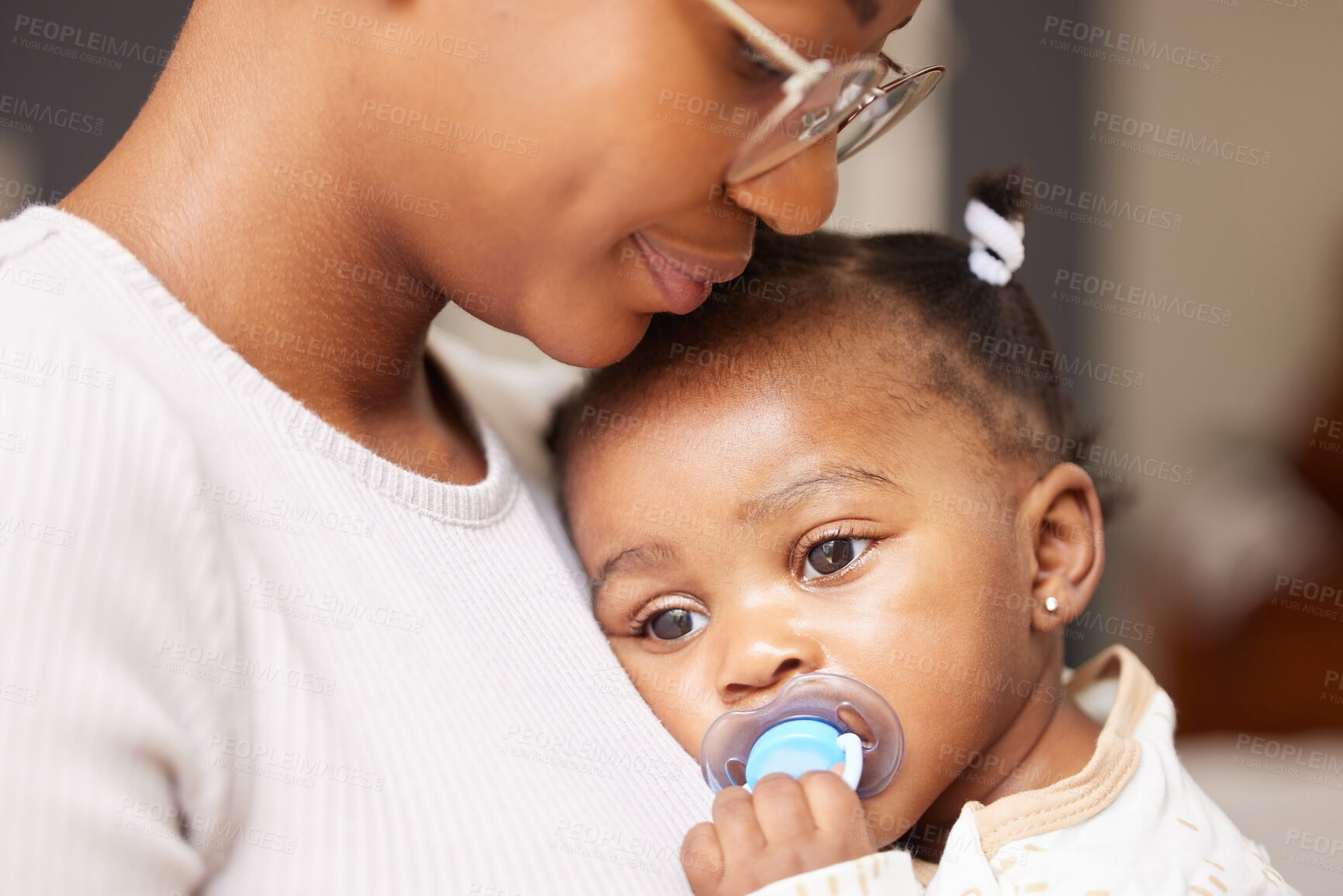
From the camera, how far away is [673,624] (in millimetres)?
1358

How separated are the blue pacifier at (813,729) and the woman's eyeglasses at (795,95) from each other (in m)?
0.56

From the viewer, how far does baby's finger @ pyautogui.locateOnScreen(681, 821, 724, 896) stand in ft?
3.29

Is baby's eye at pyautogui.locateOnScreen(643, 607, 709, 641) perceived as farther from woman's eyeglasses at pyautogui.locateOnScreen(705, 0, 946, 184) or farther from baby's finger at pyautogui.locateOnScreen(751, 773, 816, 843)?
woman's eyeglasses at pyautogui.locateOnScreen(705, 0, 946, 184)

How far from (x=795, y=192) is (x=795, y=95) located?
0.39 ft

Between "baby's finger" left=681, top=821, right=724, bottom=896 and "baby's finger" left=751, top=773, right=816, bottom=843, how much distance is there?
2.1 inches

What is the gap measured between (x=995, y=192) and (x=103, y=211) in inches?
46.1

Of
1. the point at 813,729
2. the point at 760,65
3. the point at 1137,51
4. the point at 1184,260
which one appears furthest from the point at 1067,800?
the point at 1137,51

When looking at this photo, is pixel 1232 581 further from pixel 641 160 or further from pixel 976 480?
pixel 641 160

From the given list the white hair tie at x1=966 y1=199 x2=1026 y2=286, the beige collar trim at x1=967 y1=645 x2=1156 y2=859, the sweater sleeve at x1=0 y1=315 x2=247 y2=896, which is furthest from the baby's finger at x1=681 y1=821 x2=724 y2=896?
the white hair tie at x1=966 y1=199 x2=1026 y2=286

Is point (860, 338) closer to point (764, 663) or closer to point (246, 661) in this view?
point (764, 663)

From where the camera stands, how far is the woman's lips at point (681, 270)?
1104 mm

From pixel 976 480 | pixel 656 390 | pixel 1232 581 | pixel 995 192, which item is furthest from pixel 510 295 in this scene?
pixel 1232 581

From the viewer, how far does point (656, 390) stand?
1387 mm

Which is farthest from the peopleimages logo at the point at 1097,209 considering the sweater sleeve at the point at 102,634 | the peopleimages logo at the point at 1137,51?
the sweater sleeve at the point at 102,634
